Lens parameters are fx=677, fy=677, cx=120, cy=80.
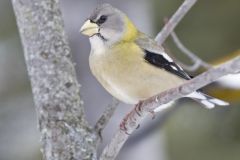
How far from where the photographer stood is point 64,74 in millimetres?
2848

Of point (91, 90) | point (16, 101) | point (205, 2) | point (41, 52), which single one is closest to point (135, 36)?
point (41, 52)

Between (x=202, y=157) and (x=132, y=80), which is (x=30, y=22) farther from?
(x=202, y=157)

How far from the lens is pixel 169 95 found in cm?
236

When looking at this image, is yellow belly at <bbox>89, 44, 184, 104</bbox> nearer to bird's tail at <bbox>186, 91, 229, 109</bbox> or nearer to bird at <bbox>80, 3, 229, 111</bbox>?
bird at <bbox>80, 3, 229, 111</bbox>

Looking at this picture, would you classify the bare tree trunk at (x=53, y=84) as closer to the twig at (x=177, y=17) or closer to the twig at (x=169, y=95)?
the twig at (x=169, y=95)

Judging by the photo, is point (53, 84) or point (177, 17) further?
point (177, 17)

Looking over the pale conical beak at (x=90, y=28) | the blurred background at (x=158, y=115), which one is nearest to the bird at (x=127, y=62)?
the pale conical beak at (x=90, y=28)

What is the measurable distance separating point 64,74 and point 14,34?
3.64 metres

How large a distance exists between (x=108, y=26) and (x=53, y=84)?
530 mm

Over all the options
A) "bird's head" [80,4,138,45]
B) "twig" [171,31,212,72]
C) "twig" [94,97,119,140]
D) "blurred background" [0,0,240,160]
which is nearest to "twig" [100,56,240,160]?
"twig" [94,97,119,140]

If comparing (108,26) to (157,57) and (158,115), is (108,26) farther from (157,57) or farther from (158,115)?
(158,115)

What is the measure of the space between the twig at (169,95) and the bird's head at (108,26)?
1.49ft

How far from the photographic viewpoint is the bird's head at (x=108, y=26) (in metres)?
3.12

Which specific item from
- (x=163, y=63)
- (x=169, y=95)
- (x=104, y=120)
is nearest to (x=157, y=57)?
(x=163, y=63)
